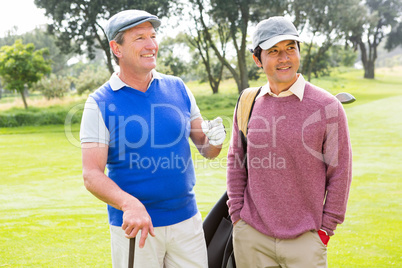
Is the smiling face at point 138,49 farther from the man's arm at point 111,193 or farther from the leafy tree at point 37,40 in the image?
the leafy tree at point 37,40

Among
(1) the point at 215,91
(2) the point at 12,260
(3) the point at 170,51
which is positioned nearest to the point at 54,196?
(2) the point at 12,260

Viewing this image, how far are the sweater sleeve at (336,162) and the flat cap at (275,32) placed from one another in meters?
0.41

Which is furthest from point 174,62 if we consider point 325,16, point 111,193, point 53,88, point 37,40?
point 111,193

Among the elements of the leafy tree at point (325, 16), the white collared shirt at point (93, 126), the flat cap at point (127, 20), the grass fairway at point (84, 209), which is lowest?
the grass fairway at point (84, 209)

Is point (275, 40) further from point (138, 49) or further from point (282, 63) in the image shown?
point (138, 49)

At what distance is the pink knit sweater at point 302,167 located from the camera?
2.03 m

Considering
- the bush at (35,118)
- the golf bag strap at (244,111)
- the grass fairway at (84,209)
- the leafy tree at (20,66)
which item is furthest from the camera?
the leafy tree at (20,66)

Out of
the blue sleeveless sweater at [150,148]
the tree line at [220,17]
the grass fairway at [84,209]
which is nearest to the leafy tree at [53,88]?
the tree line at [220,17]

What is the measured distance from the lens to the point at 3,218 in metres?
5.34

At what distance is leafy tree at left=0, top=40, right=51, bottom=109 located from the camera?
23.2 m

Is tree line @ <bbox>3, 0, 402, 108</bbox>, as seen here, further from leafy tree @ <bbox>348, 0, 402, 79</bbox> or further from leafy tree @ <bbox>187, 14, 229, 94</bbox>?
leafy tree @ <bbox>348, 0, 402, 79</bbox>

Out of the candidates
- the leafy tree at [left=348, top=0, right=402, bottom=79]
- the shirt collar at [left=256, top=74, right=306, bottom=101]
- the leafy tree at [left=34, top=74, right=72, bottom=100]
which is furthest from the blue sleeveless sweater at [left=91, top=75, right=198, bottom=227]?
the leafy tree at [left=348, top=0, right=402, bottom=79]

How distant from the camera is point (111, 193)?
194 cm

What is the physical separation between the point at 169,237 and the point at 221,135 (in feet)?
1.98
